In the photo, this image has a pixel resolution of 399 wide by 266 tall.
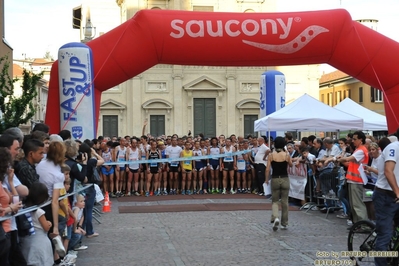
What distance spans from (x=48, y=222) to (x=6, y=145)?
0.99 meters

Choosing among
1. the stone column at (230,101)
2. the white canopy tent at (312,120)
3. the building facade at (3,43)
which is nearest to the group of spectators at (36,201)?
the white canopy tent at (312,120)

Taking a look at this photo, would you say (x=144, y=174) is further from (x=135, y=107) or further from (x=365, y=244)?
(x=135, y=107)

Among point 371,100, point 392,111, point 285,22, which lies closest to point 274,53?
point 285,22

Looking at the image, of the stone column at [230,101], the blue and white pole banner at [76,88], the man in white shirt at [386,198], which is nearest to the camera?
the man in white shirt at [386,198]

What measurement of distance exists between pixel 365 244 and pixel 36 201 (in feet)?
13.0

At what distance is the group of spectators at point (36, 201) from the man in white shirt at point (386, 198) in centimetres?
373

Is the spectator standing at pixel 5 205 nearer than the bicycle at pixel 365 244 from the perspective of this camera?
Yes

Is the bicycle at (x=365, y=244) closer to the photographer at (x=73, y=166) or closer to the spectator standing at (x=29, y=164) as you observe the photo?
the photographer at (x=73, y=166)

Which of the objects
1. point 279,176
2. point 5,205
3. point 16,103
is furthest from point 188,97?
point 5,205

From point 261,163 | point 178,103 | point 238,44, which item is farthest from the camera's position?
point 178,103

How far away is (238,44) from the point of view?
16422 mm

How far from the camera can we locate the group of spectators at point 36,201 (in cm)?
689

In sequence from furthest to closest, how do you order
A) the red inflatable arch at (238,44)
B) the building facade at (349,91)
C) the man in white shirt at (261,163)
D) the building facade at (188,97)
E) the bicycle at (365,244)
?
1. the building facade at (349,91)
2. the building facade at (188,97)
3. the man in white shirt at (261,163)
4. the red inflatable arch at (238,44)
5. the bicycle at (365,244)

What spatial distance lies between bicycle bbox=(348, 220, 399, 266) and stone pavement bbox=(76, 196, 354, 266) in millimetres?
898
